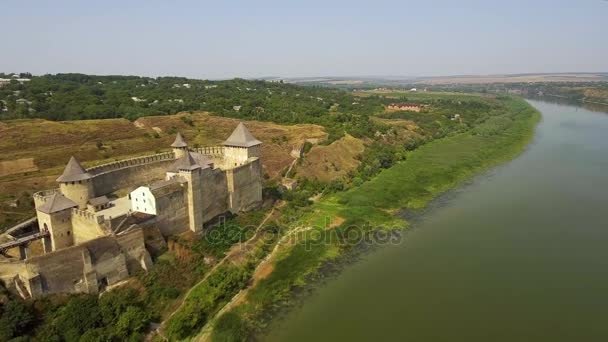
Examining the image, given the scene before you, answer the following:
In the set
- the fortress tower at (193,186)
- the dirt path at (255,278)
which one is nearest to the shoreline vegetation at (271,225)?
the dirt path at (255,278)

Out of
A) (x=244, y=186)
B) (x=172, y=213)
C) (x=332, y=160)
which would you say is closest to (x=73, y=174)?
(x=172, y=213)

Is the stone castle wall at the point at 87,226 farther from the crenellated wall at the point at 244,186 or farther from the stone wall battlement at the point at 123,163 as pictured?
the crenellated wall at the point at 244,186

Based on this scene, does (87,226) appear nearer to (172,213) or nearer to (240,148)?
(172,213)

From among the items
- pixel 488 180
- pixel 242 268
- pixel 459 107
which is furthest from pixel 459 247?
pixel 459 107

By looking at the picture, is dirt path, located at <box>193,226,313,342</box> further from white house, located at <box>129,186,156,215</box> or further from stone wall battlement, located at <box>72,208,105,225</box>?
stone wall battlement, located at <box>72,208,105,225</box>

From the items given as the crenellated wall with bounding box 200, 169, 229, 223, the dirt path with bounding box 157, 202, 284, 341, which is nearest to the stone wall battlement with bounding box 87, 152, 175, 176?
the crenellated wall with bounding box 200, 169, 229, 223

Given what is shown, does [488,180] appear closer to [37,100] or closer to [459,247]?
[459,247]
